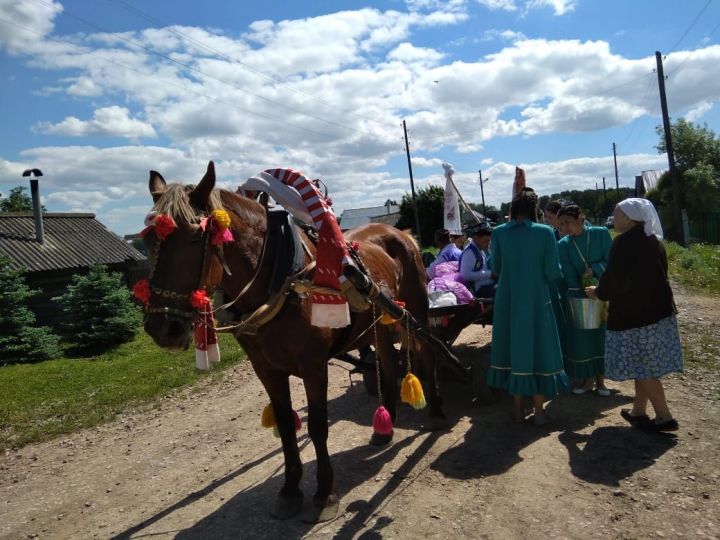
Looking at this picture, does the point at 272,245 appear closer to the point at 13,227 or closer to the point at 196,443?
the point at 196,443

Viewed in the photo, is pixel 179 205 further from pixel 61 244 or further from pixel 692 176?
pixel 692 176

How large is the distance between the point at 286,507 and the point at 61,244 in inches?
757

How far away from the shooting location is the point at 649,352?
13.6ft

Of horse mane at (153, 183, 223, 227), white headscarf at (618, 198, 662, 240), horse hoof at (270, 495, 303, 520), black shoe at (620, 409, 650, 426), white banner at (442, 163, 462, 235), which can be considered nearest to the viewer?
horse mane at (153, 183, 223, 227)

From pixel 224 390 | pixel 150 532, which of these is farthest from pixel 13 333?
pixel 150 532

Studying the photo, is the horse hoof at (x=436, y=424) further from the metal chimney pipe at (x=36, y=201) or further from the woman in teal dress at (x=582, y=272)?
the metal chimney pipe at (x=36, y=201)

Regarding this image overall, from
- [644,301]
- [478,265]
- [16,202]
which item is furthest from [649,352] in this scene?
[16,202]

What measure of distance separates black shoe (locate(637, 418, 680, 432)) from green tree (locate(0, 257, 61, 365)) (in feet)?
43.3

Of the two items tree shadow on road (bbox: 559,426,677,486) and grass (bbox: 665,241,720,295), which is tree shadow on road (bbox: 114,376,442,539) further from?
grass (bbox: 665,241,720,295)

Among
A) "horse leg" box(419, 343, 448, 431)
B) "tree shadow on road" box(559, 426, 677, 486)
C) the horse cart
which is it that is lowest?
"tree shadow on road" box(559, 426, 677, 486)

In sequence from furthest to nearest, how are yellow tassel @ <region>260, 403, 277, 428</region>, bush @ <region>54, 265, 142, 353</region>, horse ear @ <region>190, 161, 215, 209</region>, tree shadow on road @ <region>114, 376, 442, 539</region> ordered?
bush @ <region>54, 265, 142, 353</region> → yellow tassel @ <region>260, 403, 277, 428</region> → tree shadow on road @ <region>114, 376, 442, 539</region> → horse ear @ <region>190, 161, 215, 209</region>

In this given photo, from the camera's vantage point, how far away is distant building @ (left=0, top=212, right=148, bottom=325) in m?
16.8

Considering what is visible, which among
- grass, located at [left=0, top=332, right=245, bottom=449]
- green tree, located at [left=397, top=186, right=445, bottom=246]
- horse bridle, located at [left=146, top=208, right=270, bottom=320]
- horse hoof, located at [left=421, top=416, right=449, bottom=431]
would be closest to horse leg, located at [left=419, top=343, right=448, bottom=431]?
horse hoof, located at [left=421, top=416, right=449, bottom=431]

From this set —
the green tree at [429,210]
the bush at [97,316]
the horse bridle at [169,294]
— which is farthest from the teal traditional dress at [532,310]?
the green tree at [429,210]
